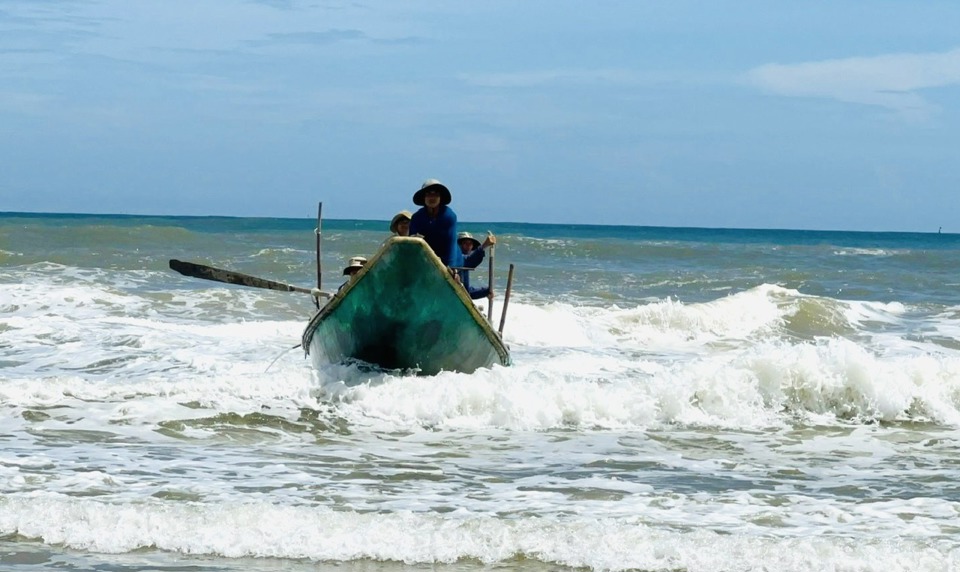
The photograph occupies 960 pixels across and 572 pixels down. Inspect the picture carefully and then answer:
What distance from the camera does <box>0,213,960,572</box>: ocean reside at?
610 cm

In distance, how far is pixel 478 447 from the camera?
8.97 metres

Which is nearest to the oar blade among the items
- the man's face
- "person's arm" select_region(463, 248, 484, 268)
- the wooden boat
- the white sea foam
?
the wooden boat

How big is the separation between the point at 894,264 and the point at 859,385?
26189 mm

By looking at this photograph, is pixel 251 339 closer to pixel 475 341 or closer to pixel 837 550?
pixel 475 341

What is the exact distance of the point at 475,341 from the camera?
10.5 metres

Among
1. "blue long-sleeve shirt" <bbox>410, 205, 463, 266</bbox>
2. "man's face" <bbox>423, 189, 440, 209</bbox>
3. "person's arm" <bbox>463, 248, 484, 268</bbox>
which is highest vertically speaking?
"man's face" <bbox>423, 189, 440, 209</bbox>

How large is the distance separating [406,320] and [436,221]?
894 millimetres

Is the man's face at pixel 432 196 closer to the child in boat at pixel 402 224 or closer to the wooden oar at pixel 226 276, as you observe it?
the child in boat at pixel 402 224

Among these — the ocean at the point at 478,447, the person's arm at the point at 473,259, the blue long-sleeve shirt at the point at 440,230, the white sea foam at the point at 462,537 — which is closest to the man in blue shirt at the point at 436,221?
the blue long-sleeve shirt at the point at 440,230

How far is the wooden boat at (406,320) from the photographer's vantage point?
32.0 feet

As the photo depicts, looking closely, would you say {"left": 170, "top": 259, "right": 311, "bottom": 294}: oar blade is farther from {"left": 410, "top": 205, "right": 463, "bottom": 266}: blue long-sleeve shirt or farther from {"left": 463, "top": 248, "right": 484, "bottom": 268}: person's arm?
{"left": 463, "top": 248, "right": 484, "bottom": 268}: person's arm

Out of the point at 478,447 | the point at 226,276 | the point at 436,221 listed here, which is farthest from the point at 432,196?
the point at 478,447

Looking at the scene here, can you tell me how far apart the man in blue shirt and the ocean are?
1130 millimetres

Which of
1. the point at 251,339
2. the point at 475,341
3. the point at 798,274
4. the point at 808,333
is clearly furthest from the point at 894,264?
the point at 475,341
